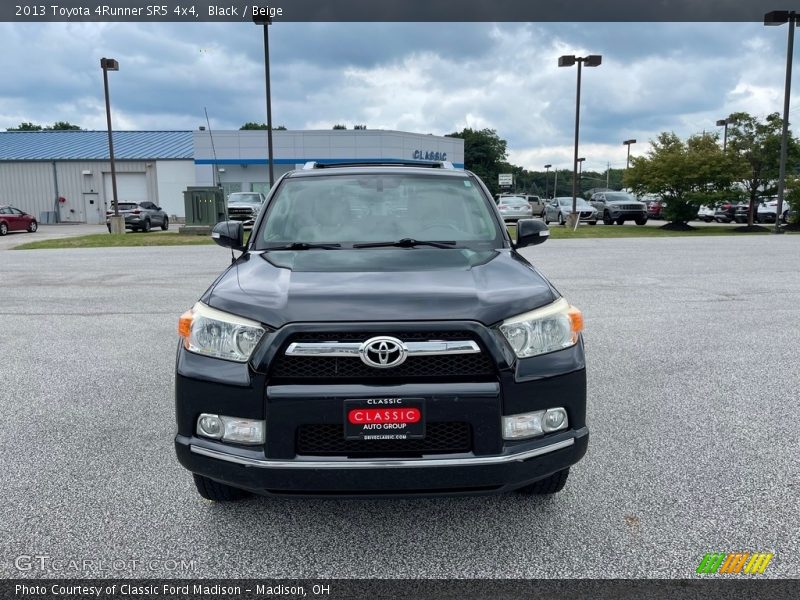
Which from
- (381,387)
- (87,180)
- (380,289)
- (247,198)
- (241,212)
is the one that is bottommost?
(381,387)

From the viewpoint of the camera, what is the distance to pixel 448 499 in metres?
3.50

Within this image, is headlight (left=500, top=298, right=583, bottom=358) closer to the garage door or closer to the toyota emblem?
the toyota emblem

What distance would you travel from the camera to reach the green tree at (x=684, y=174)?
1126 inches

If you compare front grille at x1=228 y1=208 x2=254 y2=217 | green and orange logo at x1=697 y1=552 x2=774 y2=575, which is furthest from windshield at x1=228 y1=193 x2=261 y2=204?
green and orange logo at x1=697 y1=552 x2=774 y2=575

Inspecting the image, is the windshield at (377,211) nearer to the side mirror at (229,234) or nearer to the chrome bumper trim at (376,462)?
the side mirror at (229,234)

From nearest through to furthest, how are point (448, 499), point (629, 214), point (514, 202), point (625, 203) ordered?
point (448, 499) → point (514, 202) → point (629, 214) → point (625, 203)

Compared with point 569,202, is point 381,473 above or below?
below

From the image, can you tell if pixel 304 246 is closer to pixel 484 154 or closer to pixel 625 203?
pixel 625 203

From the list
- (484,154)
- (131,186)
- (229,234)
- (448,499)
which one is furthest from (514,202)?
(484,154)

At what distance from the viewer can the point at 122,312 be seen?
9.04 m

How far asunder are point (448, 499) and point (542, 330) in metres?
1.16

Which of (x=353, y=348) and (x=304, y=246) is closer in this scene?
(x=353, y=348)
